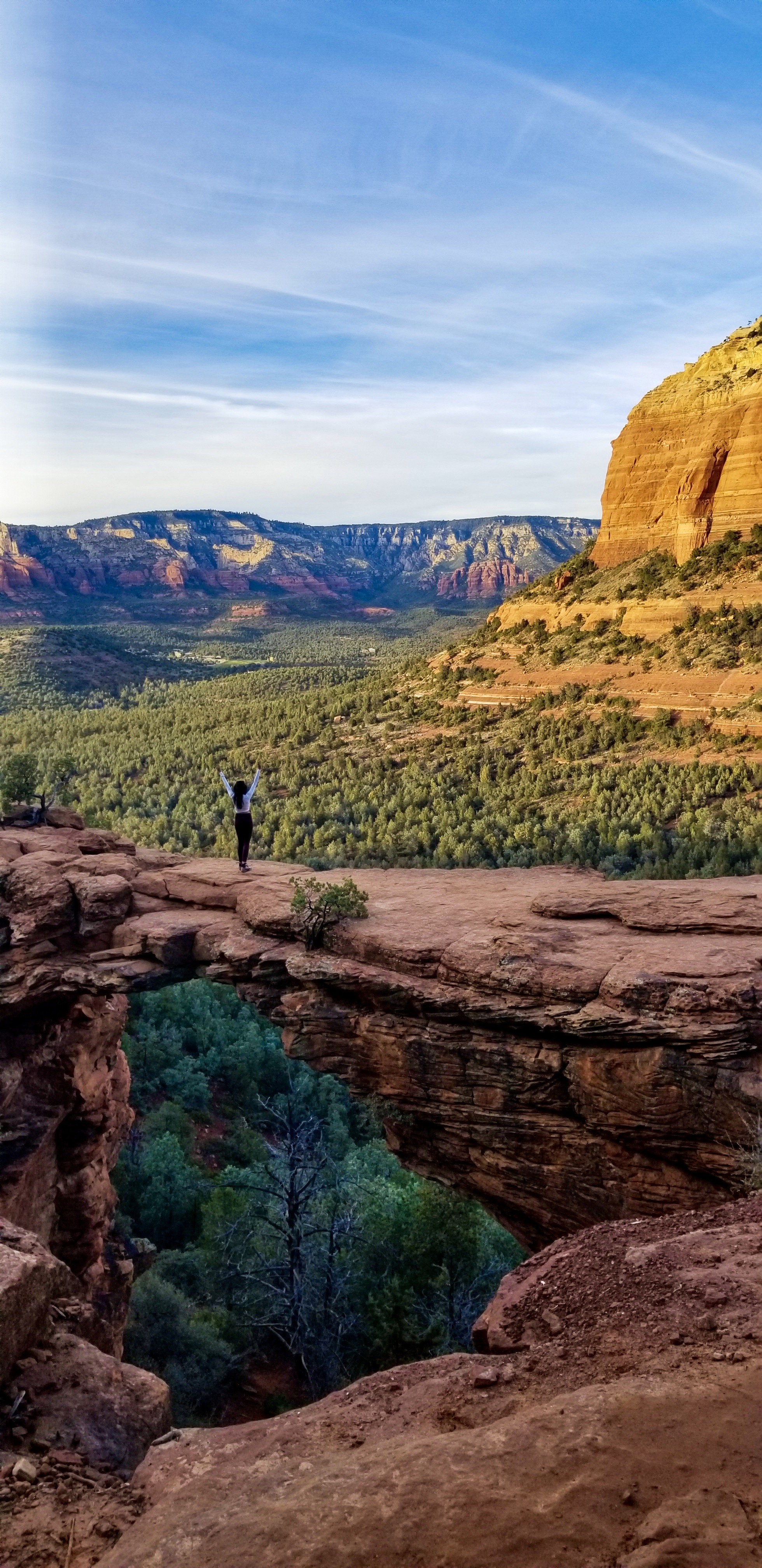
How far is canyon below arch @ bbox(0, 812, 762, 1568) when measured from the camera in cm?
533

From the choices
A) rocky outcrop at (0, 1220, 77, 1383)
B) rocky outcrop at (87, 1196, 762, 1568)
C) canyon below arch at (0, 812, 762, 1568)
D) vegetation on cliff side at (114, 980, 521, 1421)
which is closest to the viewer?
rocky outcrop at (87, 1196, 762, 1568)

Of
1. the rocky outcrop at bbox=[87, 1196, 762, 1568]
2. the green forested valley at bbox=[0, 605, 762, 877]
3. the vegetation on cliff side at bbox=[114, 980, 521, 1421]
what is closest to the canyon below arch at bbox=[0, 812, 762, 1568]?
the rocky outcrop at bbox=[87, 1196, 762, 1568]

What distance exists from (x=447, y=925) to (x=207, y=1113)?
66.1ft

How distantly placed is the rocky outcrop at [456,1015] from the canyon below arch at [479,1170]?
0.05 m

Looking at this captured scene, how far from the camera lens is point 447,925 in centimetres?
1387

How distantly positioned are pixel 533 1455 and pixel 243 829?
11609mm

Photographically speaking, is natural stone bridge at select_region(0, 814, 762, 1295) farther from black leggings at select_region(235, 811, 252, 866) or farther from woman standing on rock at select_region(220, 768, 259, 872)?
woman standing on rock at select_region(220, 768, 259, 872)

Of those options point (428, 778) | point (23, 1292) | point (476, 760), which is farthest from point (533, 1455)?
point (476, 760)

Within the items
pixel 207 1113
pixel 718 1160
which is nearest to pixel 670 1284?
pixel 718 1160

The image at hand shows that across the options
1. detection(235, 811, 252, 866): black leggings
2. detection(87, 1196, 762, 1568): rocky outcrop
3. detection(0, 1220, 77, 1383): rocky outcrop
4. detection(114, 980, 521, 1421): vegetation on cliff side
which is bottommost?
detection(114, 980, 521, 1421): vegetation on cliff side

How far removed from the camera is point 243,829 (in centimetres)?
1603

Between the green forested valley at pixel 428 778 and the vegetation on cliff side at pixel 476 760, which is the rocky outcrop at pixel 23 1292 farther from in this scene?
the green forested valley at pixel 428 778

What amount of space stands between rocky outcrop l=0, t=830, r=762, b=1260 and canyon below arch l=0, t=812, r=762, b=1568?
5 cm

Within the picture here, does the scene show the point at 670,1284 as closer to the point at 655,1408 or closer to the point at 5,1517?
the point at 655,1408
